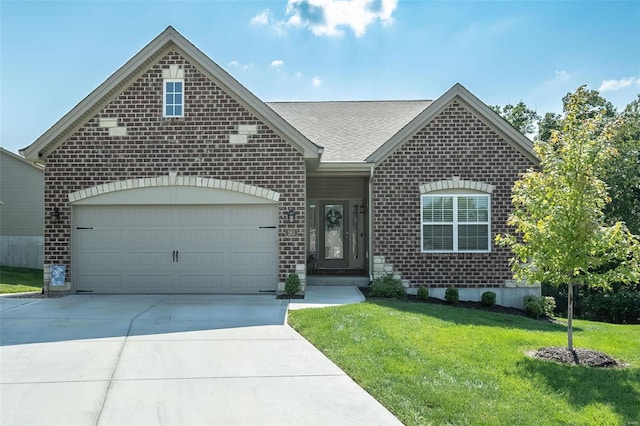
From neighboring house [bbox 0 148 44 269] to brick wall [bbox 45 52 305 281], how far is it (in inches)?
521

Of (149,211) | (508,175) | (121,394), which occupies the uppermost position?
(508,175)

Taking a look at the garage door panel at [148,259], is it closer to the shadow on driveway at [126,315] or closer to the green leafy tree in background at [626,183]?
the shadow on driveway at [126,315]

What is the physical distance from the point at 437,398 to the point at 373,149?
995cm

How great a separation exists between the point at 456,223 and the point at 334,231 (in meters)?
5.00

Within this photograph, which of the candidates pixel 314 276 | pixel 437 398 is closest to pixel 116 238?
pixel 314 276

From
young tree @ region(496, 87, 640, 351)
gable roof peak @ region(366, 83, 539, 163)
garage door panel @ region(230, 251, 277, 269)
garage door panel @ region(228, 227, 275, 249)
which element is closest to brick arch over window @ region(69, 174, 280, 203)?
garage door panel @ region(228, 227, 275, 249)

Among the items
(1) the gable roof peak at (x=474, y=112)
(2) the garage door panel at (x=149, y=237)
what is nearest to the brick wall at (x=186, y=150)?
(2) the garage door panel at (x=149, y=237)

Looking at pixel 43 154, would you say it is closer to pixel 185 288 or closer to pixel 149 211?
pixel 149 211

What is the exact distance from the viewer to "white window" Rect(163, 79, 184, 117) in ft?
41.8

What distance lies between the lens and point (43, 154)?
1275cm

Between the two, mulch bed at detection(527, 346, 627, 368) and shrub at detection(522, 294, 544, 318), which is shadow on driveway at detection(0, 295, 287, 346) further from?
shrub at detection(522, 294, 544, 318)

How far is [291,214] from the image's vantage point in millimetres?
12617

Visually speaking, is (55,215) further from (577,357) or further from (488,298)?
(577,357)

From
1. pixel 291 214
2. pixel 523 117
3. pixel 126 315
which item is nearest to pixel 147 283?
pixel 126 315
